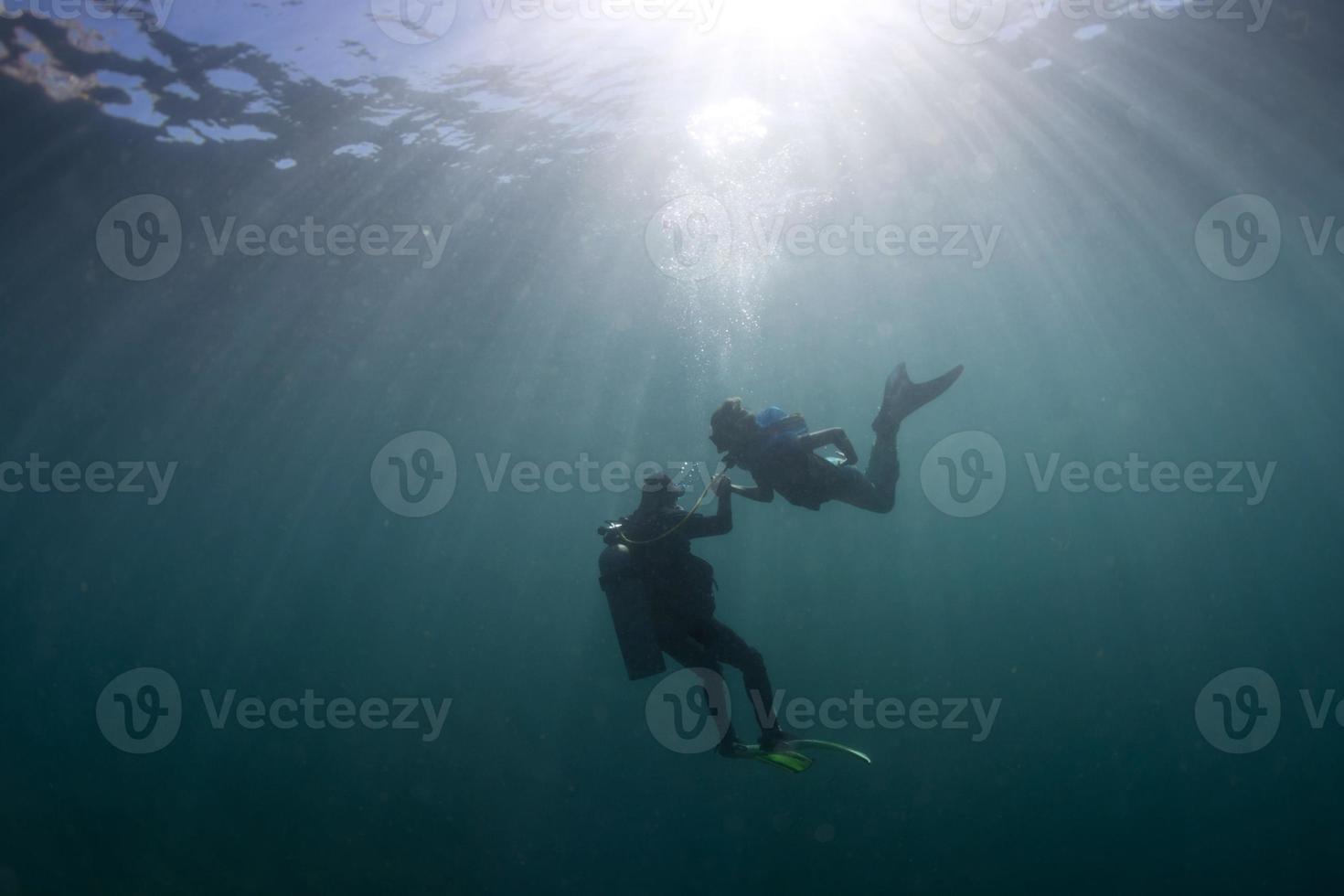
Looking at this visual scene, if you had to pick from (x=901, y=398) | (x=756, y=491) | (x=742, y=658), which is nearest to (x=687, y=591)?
(x=742, y=658)

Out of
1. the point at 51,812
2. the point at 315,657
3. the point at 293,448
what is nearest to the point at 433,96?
the point at 51,812

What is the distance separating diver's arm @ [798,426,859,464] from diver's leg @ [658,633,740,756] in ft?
5.91

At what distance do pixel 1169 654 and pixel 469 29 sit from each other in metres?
39.0

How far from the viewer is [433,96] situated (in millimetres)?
12742

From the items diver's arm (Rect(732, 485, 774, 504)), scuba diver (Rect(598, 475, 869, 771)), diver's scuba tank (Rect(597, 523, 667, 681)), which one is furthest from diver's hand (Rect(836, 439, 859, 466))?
diver's scuba tank (Rect(597, 523, 667, 681))

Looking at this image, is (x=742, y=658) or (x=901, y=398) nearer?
(x=742, y=658)

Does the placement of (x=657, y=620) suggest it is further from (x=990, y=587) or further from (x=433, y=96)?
(x=990, y=587)

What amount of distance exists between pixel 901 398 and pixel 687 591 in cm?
260

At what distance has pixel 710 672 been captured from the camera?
5.63 meters

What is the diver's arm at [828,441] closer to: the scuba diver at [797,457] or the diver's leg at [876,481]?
the scuba diver at [797,457]

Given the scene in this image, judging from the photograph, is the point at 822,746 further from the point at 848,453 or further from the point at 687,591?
the point at 848,453

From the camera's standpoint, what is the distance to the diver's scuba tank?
204 inches

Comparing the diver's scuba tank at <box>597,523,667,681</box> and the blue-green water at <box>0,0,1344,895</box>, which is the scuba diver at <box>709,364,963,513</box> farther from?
the blue-green water at <box>0,0,1344,895</box>

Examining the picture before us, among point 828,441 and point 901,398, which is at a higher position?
point 901,398
